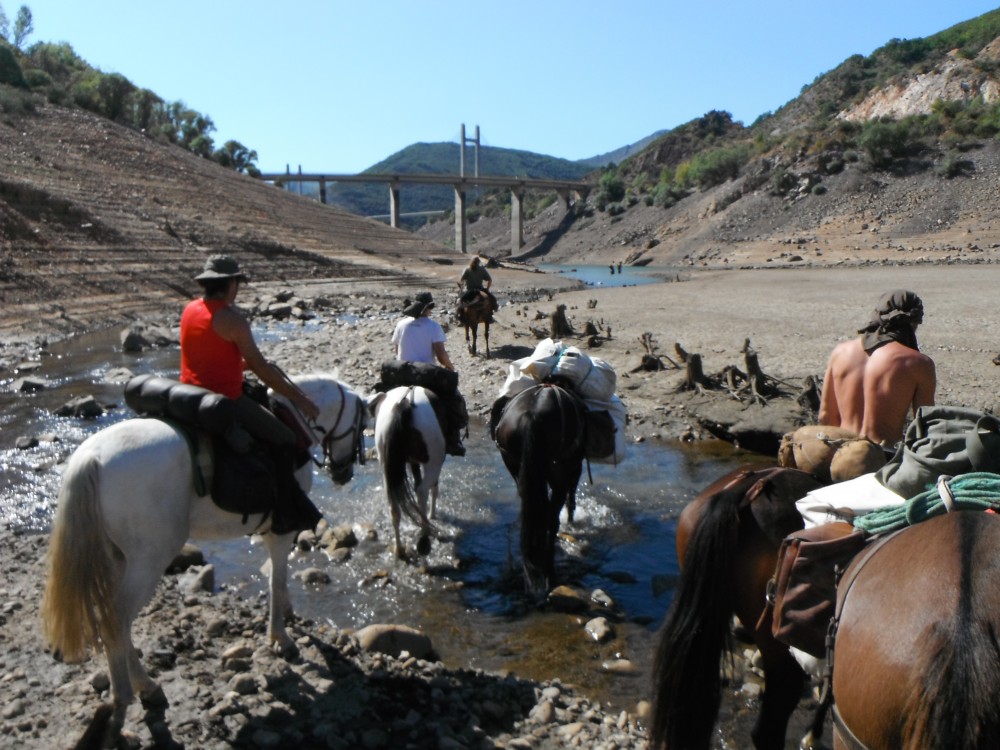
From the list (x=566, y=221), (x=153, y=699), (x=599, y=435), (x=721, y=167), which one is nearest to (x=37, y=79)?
(x=599, y=435)

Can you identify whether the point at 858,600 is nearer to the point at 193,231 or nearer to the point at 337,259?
the point at 193,231

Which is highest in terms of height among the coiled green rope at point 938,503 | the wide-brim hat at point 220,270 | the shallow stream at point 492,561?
the wide-brim hat at point 220,270

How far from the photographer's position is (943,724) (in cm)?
209

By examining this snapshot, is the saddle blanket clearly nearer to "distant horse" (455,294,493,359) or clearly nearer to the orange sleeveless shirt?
the orange sleeveless shirt

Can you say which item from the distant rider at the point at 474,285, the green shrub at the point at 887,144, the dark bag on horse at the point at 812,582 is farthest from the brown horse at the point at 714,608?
the green shrub at the point at 887,144

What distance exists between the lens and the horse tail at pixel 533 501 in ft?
20.4

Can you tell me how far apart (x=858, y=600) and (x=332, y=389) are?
13.6 ft

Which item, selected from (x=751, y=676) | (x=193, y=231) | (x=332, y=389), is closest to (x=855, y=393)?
(x=751, y=676)

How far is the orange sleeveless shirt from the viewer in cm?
462

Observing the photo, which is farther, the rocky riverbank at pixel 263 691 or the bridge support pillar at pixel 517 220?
the bridge support pillar at pixel 517 220

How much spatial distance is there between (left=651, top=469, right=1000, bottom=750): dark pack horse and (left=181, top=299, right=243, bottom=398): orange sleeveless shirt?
276cm

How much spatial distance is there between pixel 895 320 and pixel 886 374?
33 cm

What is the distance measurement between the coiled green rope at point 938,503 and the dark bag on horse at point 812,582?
10 centimetres

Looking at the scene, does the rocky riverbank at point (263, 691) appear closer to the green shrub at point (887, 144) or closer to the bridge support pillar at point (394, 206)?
the green shrub at point (887, 144)
